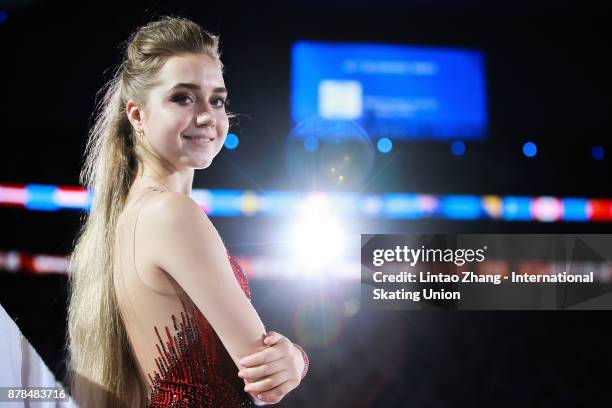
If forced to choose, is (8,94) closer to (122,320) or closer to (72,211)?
(72,211)

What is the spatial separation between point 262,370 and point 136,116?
0.44 m

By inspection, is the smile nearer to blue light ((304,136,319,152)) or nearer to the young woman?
the young woman

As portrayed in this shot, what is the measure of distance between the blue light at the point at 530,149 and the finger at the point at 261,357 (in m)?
3.60

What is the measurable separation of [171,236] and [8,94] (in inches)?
123

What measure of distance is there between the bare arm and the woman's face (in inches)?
5.6

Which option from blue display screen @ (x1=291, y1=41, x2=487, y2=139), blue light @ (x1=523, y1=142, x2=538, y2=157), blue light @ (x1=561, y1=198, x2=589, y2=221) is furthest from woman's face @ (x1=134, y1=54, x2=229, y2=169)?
blue light @ (x1=561, y1=198, x2=589, y2=221)

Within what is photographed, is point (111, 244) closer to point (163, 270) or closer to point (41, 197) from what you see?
point (163, 270)

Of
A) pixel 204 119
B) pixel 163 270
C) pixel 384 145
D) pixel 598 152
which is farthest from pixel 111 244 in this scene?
pixel 598 152

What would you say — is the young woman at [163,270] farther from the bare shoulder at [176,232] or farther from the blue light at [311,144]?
the blue light at [311,144]

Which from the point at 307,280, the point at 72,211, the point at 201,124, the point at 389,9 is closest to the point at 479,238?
the point at 307,280

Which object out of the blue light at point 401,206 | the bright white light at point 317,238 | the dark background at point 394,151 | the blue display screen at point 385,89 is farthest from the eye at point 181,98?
the blue light at point 401,206

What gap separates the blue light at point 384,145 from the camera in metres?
3.84

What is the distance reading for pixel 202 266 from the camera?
2.69 feet

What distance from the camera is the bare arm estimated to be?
0.82 metres
